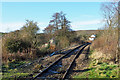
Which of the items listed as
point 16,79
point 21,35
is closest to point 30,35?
point 21,35

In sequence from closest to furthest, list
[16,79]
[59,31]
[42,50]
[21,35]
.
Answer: [16,79], [21,35], [42,50], [59,31]

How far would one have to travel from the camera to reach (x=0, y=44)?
12.1 meters

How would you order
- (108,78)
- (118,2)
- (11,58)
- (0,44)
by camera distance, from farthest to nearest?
(11,58) < (0,44) < (118,2) < (108,78)

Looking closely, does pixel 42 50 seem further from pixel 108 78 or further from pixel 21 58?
pixel 108 78

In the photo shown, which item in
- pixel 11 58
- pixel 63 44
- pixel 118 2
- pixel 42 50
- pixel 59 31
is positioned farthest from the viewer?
pixel 59 31

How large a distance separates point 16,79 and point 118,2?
8.76 meters

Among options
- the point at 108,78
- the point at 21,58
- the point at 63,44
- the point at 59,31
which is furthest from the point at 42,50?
the point at 59,31

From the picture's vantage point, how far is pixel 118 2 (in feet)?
31.4

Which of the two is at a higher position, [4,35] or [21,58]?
[4,35]

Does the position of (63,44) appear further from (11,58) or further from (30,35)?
(11,58)

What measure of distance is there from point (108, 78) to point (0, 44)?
991cm

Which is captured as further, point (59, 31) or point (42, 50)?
point (59, 31)

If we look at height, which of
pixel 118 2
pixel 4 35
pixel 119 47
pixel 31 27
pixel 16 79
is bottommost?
pixel 16 79

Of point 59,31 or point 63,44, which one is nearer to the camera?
point 63,44
